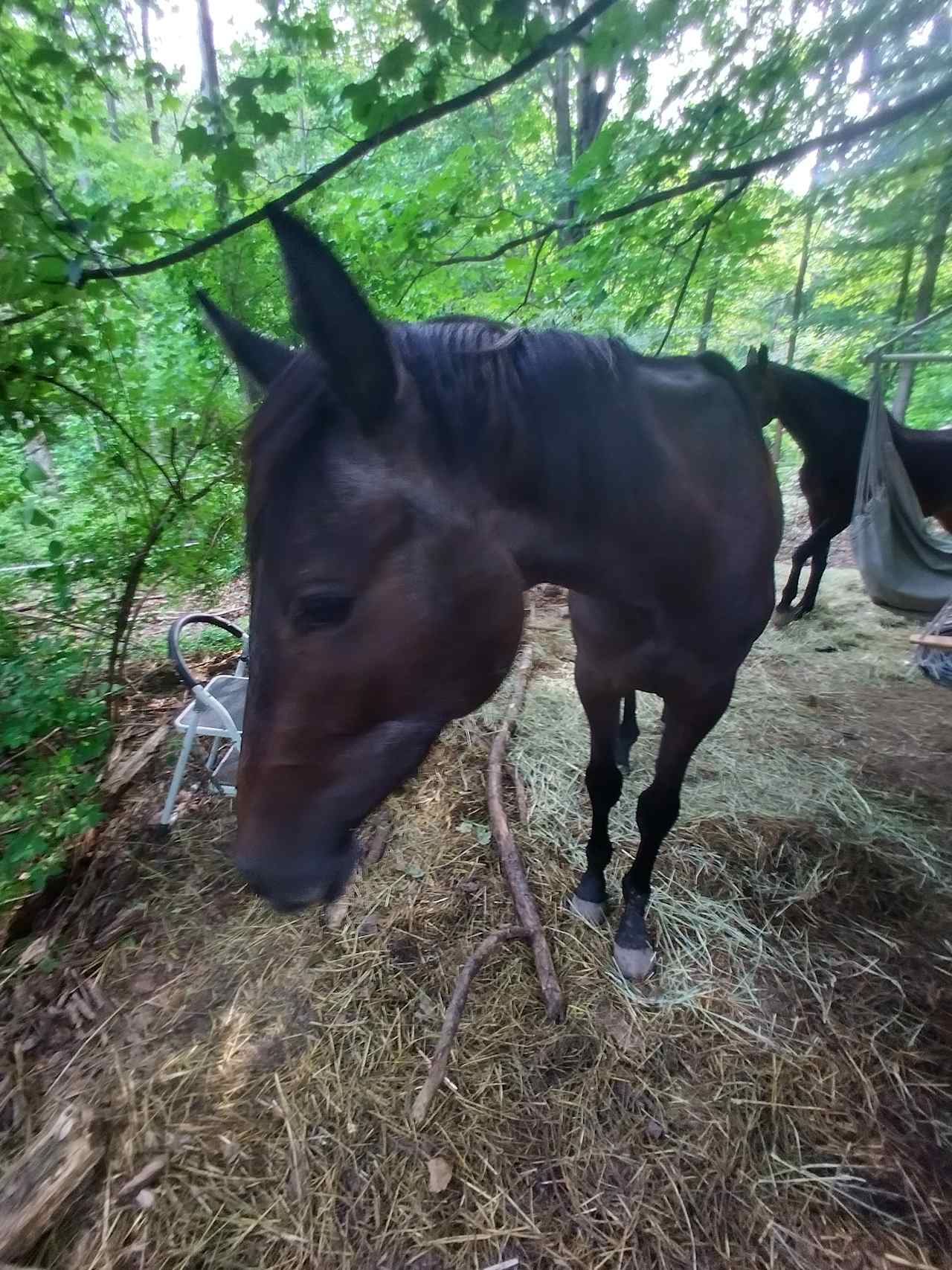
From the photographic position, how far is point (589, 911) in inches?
86.9

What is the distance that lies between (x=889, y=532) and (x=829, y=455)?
44.8 inches

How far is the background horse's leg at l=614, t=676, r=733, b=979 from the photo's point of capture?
187cm

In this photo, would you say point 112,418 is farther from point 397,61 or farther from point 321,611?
point 321,611

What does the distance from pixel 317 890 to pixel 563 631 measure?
12.6ft

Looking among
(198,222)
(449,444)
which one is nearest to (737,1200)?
(449,444)

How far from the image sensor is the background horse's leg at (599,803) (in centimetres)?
215

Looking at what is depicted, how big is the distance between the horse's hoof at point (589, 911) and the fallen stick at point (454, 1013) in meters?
0.26

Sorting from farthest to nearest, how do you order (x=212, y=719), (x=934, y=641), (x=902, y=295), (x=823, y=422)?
(x=902, y=295) → (x=823, y=422) → (x=212, y=719) → (x=934, y=641)

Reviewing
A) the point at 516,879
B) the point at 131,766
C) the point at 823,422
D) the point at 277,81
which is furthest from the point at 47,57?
the point at 823,422

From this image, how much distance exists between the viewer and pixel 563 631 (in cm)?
479

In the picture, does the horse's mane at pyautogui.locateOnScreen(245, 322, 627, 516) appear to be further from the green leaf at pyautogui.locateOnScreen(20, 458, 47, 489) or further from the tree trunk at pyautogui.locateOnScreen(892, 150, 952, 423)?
the tree trunk at pyautogui.locateOnScreen(892, 150, 952, 423)

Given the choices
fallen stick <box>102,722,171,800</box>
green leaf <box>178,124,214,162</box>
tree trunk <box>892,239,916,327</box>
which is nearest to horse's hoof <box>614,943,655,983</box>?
fallen stick <box>102,722,171,800</box>

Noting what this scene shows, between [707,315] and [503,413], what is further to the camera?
[707,315]

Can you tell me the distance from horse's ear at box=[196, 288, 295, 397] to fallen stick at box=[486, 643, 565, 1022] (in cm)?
189
